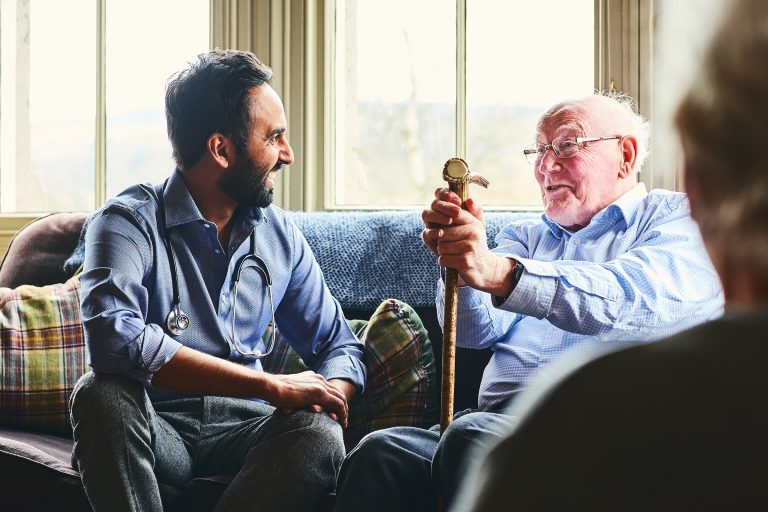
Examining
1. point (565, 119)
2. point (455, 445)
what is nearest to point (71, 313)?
point (455, 445)

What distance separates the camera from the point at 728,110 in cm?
48

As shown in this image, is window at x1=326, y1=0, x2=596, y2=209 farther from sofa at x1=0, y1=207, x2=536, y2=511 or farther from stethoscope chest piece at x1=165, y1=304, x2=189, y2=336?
stethoscope chest piece at x1=165, y1=304, x2=189, y2=336

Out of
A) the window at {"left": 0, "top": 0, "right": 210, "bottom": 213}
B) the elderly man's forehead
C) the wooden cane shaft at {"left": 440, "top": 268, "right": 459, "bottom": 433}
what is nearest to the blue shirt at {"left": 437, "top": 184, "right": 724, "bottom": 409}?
the wooden cane shaft at {"left": 440, "top": 268, "right": 459, "bottom": 433}

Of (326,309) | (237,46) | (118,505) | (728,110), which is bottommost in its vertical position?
(118,505)

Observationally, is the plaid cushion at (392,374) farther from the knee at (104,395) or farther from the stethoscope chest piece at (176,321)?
the knee at (104,395)

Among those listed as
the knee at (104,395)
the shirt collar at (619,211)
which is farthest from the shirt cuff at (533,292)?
the knee at (104,395)

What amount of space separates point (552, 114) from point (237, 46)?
50.5 inches

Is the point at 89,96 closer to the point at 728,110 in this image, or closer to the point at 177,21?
the point at 177,21

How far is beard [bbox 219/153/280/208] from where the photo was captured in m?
2.22

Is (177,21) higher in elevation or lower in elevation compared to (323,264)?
higher

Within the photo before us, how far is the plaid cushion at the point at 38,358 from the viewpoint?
90.7 inches

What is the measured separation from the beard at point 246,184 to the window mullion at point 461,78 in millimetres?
1163

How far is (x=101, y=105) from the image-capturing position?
3.49 meters

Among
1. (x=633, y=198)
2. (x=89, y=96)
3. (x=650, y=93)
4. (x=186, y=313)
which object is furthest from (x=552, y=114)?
(x=89, y=96)
